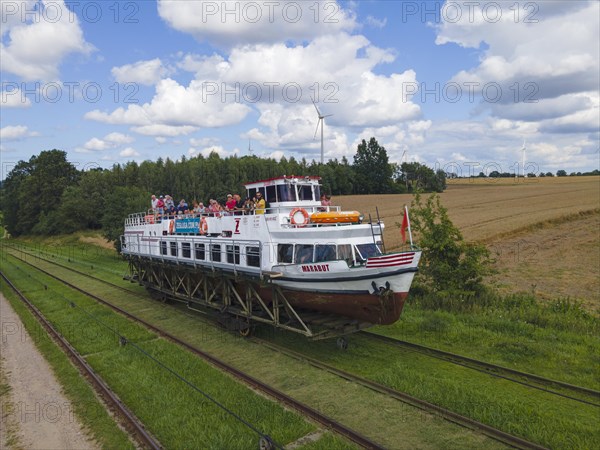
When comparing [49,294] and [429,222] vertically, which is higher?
[429,222]

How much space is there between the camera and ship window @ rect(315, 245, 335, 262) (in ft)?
39.3

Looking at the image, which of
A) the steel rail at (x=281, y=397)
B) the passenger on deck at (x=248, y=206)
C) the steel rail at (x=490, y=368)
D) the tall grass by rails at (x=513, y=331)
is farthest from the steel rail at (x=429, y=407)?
the passenger on deck at (x=248, y=206)

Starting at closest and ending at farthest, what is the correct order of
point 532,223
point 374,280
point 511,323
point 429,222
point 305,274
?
point 374,280, point 305,274, point 511,323, point 429,222, point 532,223

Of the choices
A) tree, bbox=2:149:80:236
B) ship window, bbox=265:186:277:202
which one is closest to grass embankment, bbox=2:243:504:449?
ship window, bbox=265:186:277:202

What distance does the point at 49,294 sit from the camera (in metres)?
24.2

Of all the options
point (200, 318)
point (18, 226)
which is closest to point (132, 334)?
point (200, 318)

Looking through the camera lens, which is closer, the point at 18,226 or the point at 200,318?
the point at 200,318

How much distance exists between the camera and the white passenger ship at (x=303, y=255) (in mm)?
10664

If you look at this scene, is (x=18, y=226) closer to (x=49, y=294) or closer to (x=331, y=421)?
(x=49, y=294)

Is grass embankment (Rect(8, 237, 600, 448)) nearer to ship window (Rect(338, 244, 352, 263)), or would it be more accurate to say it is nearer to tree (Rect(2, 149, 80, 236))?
ship window (Rect(338, 244, 352, 263))

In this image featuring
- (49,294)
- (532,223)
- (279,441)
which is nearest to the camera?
(279,441)

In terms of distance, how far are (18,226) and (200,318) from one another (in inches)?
3412

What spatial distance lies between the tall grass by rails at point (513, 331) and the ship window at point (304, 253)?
13.5 feet

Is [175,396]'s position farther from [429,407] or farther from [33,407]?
[429,407]
